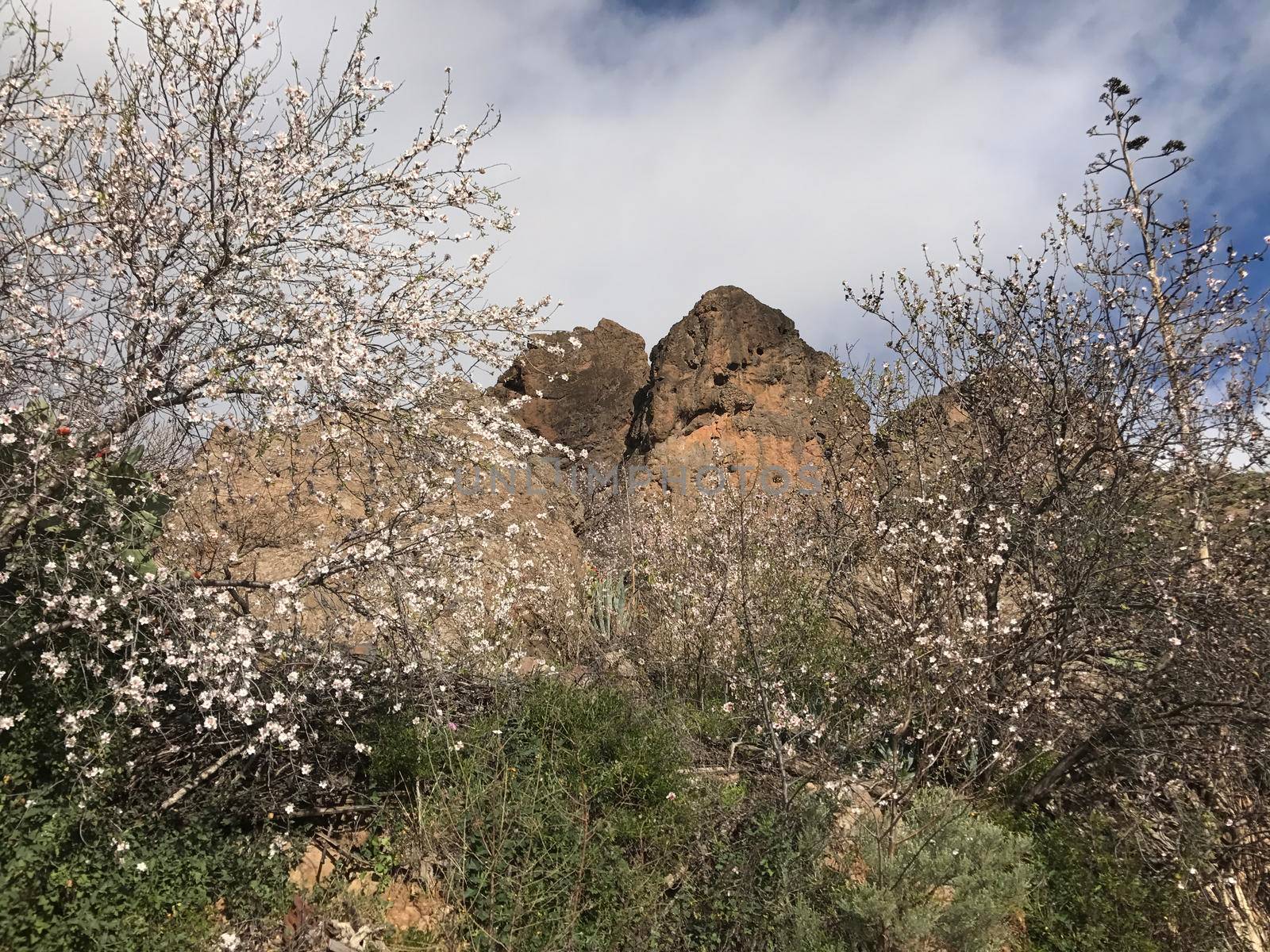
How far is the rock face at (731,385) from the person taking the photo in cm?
1501

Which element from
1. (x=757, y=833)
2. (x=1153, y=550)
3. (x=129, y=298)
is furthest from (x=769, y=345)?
(x=129, y=298)

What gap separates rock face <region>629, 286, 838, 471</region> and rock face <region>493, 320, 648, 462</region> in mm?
2808

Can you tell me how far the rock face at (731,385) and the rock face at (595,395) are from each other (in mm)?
2808

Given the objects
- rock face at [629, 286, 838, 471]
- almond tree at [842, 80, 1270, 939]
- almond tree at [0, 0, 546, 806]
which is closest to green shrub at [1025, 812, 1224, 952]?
almond tree at [842, 80, 1270, 939]

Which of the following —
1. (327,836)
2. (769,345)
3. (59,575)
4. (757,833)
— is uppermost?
(769,345)

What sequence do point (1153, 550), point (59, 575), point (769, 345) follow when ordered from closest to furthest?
point (59, 575)
point (1153, 550)
point (769, 345)

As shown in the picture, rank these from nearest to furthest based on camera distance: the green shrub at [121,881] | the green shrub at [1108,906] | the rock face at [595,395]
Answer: the green shrub at [121,881]
the green shrub at [1108,906]
the rock face at [595,395]

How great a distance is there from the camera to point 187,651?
4.04 m

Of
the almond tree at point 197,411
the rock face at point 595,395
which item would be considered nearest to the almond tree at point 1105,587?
the almond tree at point 197,411

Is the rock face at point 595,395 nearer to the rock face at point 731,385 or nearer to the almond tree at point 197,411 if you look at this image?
the rock face at point 731,385

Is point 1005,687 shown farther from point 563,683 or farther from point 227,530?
point 227,530

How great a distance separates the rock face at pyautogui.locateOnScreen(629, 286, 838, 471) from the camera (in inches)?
591

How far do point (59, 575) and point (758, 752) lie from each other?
15.1ft

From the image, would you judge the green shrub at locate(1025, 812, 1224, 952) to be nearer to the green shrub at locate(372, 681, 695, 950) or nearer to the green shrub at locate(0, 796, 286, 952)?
the green shrub at locate(372, 681, 695, 950)
